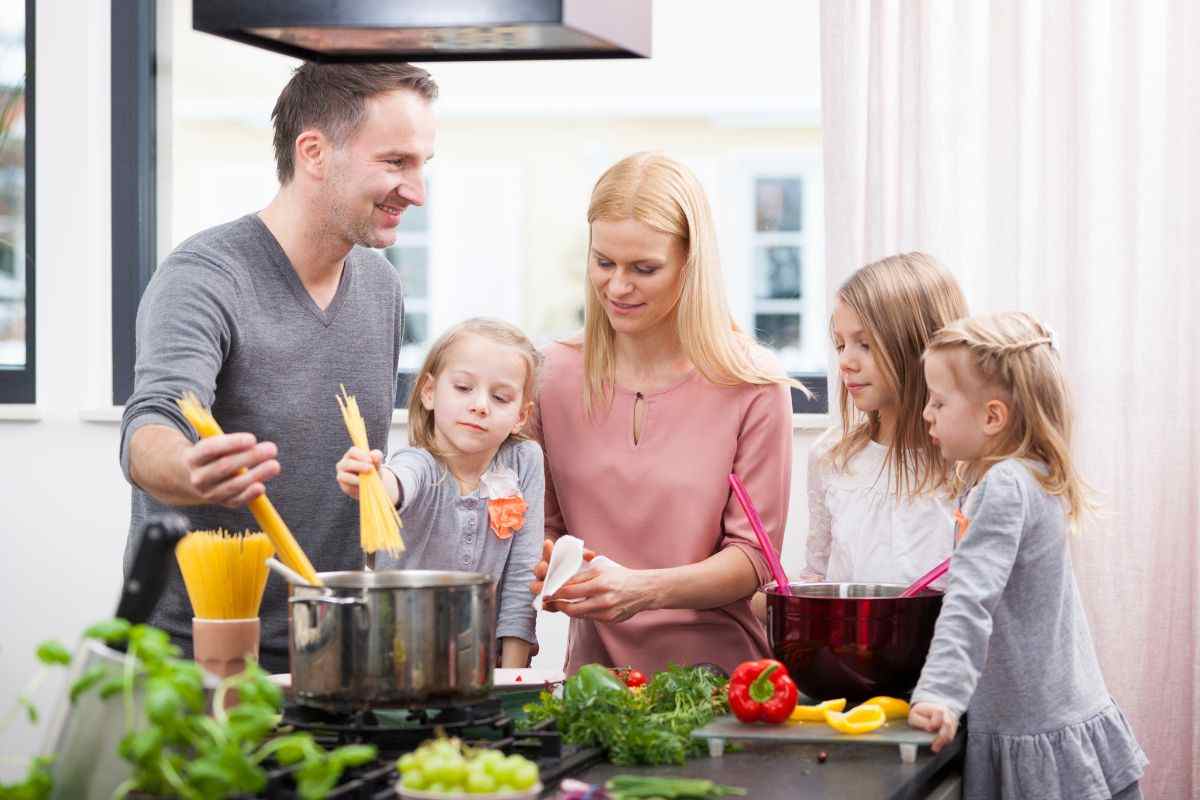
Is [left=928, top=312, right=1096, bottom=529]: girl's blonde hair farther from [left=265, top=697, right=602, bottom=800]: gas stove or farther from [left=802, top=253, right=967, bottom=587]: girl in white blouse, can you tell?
[left=265, top=697, right=602, bottom=800]: gas stove

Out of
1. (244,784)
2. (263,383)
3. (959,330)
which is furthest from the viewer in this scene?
(263,383)

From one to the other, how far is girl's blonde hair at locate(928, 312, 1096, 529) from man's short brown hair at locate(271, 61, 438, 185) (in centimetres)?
95

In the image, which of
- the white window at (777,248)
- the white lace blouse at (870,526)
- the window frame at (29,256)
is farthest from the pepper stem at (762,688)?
the white window at (777,248)

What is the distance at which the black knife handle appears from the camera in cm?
119

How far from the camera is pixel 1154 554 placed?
122 inches

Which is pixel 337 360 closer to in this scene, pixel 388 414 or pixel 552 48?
pixel 388 414

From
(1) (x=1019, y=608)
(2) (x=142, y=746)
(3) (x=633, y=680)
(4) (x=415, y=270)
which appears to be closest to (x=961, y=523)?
(1) (x=1019, y=608)

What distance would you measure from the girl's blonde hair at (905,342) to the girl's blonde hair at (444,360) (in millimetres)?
532

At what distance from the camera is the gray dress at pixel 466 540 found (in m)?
2.38

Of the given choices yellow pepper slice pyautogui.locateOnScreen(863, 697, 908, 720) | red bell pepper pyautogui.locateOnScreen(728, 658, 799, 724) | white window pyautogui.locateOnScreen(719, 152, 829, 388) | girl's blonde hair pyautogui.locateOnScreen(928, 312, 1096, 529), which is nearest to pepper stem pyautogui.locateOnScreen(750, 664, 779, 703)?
red bell pepper pyautogui.locateOnScreen(728, 658, 799, 724)

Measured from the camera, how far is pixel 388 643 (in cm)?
144

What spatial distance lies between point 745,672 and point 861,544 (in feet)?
2.41

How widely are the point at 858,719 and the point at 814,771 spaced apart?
A: 0.18m

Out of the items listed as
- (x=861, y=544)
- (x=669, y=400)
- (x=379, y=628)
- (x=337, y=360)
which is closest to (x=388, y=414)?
(x=337, y=360)
